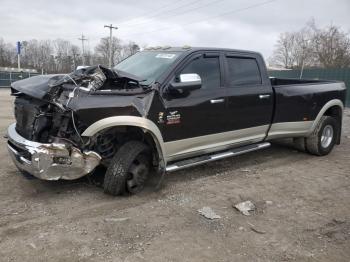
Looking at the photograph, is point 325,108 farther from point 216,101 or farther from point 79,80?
point 79,80

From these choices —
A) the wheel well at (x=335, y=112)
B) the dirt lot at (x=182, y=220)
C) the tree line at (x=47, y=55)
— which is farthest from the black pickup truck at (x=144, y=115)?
the tree line at (x=47, y=55)

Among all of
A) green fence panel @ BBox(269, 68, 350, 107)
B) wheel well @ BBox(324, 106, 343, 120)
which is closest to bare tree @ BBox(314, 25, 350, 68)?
green fence panel @ BBox(269, 68, 350, 107)

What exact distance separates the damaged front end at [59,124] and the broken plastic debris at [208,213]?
131cm

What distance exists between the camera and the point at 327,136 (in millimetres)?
7887

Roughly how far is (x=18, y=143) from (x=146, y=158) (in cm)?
152

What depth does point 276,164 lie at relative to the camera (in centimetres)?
689

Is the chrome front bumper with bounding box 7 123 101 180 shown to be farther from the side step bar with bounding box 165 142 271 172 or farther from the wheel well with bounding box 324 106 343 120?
the wheel well with bounding box 324 106 343 120

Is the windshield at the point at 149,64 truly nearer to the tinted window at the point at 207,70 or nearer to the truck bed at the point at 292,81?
the tinted window at the point at 207,70

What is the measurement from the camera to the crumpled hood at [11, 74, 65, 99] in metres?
4.50

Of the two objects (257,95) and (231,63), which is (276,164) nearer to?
(257,95)

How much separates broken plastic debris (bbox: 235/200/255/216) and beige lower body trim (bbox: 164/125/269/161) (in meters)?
1.04

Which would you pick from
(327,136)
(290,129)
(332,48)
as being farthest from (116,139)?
(332,48)

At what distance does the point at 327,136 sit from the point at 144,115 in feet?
15.4

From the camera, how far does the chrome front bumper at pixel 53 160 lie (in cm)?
420
